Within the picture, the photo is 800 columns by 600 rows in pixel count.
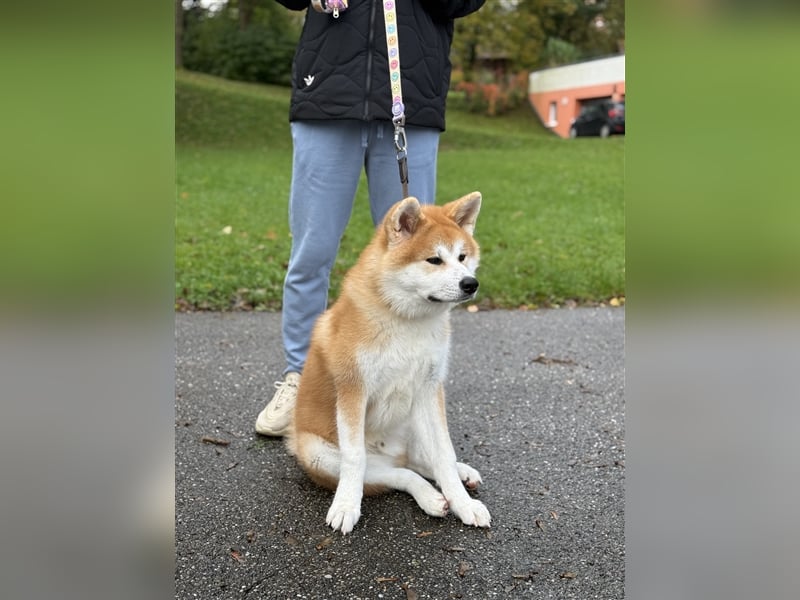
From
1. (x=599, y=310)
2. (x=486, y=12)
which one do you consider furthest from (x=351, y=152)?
(x=486, y=12)

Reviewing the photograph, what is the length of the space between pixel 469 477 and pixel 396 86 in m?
1.83

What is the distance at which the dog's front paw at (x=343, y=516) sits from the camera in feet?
9.14

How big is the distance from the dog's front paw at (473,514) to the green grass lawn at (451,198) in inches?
153

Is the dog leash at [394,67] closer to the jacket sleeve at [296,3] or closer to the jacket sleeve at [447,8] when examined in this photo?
the jacket sleeve at [296,3]

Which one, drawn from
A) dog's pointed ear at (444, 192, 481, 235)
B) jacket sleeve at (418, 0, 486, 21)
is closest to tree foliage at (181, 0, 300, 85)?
jacket sleeve at (418, 0, 486, 21)

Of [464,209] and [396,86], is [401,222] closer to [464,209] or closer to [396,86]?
[464,209]

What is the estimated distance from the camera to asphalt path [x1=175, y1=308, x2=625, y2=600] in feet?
8.14

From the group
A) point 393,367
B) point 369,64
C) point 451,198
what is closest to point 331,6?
point 369,64

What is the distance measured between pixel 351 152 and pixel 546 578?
2.15 meters

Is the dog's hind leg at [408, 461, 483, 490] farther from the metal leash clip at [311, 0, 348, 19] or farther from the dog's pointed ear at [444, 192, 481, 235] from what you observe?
the metal leash clip at [311, 0, 348, 19]

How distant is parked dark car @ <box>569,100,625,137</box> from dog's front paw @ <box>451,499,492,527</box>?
1984 cm
